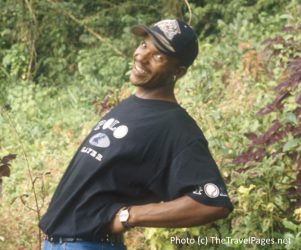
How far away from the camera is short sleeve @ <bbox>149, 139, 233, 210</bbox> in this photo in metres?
2.29

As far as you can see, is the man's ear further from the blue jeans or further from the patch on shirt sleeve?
the blue jeans

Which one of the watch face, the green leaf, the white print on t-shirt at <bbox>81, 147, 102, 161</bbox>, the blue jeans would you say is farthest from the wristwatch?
the green leaf

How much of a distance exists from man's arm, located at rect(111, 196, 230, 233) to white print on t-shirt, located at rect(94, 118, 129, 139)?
300 millimetres

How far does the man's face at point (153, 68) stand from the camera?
2.56 meters

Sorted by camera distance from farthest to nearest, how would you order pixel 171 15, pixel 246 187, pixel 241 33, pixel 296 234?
pixel 171 15, pixel 241 33, pixel 246 187, pixel 296 234

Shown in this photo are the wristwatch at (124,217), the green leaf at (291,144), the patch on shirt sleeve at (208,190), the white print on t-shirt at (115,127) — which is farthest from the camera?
the green leaf at (291,144)

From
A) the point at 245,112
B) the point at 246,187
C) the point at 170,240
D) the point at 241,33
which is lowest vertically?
the point at 170,240

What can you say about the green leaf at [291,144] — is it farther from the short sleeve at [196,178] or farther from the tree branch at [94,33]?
the tree branch at [94,33]

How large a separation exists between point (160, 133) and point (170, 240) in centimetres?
161

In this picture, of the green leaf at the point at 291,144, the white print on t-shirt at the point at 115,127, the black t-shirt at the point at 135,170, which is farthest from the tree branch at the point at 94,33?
the black t-shirt at the point at 135,170

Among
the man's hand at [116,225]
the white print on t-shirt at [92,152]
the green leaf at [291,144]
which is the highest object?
the white print on t-shirt at [92,152]

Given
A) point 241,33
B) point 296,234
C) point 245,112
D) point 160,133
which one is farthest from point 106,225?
point 241,33

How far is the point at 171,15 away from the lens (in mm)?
9438

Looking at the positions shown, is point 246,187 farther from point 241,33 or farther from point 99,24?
point 99,24
